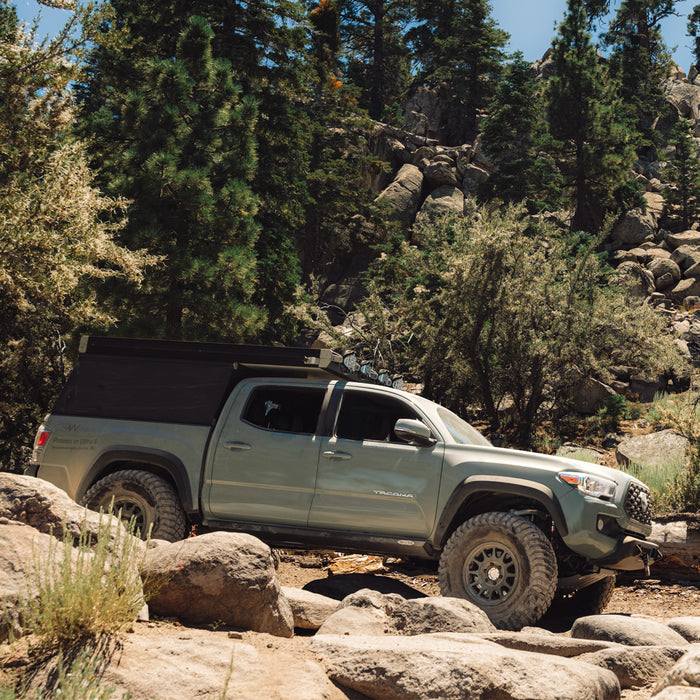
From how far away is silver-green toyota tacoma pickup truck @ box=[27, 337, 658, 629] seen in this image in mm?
6742

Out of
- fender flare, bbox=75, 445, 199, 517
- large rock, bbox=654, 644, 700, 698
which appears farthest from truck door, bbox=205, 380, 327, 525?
large rock, bbox=654, 644, 700, 698

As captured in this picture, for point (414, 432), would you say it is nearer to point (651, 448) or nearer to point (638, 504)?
point (638, 504)

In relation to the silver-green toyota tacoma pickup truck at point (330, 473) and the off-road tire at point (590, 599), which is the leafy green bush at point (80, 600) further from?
the off-road tire at point (590, 599)

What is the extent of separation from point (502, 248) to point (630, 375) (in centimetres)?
1063

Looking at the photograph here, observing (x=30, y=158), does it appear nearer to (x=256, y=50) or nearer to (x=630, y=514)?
(x=256, y=50)

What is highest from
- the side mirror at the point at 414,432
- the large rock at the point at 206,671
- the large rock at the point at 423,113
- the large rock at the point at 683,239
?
the large rock at the point at 423,113

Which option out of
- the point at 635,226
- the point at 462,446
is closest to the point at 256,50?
the point at 462,446

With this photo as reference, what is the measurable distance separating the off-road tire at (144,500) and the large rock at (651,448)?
977 centimetres

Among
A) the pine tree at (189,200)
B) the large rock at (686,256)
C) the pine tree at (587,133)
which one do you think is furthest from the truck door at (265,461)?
the pine tree at (587,133)

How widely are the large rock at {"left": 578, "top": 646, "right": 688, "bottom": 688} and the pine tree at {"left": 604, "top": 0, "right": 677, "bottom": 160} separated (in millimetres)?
53571

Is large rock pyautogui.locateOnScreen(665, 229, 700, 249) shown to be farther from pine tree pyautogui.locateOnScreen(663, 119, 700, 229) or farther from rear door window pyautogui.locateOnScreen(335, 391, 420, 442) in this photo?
rear door window pyautogui.locateOnScreen(335, 391, 420, 442)

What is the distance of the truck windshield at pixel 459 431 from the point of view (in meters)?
7.41

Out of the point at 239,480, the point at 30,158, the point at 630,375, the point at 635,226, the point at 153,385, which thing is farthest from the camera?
the point at 635,226

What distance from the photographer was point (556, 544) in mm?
7031
